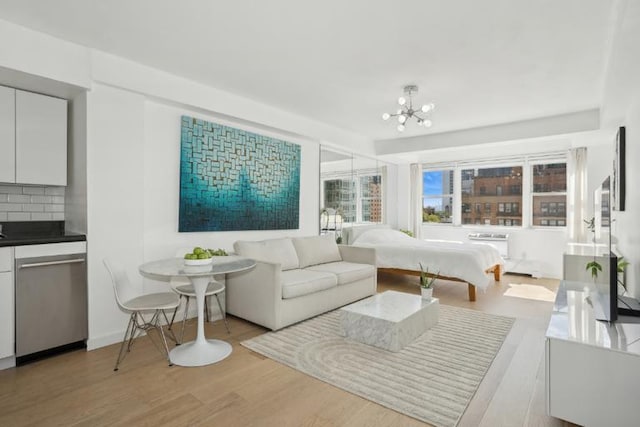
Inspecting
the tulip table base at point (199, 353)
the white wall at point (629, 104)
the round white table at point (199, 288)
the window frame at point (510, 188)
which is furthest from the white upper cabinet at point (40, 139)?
the window frame at point (510, 188)

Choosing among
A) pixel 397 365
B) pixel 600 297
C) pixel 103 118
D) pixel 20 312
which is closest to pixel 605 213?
pixel 600 297

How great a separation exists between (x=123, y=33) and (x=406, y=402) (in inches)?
133

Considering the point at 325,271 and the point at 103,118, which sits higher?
the point at 103,118

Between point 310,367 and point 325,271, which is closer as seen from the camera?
point 310,367

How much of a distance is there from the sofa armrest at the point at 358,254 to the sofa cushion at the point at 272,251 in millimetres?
886

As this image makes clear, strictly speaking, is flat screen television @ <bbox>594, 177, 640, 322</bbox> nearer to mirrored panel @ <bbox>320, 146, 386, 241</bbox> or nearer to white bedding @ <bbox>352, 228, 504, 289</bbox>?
white bedding @ <bbox>352, 228, 504, 289</bbox>

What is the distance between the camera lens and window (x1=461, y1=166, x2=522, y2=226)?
22.1 feet

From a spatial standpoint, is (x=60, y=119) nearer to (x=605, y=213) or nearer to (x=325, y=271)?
(x=325, y=271)

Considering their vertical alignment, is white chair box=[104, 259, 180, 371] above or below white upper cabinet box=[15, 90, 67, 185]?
below

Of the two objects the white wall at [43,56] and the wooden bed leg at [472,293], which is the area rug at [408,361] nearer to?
the wooden bed leg at [472,293]

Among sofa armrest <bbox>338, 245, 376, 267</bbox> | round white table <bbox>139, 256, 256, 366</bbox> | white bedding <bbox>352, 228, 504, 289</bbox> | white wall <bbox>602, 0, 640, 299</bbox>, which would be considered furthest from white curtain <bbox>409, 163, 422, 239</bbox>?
round white table <bbox>139, 256, 256, 366</bbox>

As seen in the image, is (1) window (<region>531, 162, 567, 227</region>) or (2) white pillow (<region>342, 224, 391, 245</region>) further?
(1) window (<region>531, 162, 567, 227</region>)

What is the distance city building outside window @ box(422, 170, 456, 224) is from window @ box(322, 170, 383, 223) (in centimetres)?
121

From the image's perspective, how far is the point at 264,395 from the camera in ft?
7.44
